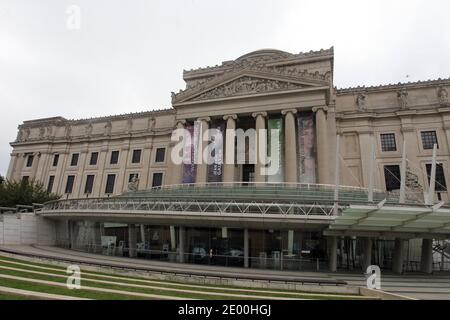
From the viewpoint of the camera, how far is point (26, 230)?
35.6 metres

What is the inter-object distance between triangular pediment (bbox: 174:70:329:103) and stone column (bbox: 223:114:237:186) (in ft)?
12.4

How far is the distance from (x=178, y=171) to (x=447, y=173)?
1523 inches

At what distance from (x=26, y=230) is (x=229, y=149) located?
27136 millimetres

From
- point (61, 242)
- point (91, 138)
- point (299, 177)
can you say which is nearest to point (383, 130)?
point (299, 177)

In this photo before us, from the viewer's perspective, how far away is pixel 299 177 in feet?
143

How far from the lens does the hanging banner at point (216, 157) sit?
47188 millimetres

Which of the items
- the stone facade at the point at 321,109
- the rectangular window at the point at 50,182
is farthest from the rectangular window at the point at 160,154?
the rectangular window at the point at 50,182

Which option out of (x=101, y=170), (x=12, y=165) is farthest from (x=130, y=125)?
(x=12, y=165)

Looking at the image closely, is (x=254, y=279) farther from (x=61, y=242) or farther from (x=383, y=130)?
(x=383, y=130)

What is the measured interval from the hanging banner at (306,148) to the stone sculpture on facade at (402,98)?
50.8 feet

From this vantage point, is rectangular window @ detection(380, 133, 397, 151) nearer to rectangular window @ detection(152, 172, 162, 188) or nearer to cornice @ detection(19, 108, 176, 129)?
rectangular window @ detection(152, 172, 162, 188)

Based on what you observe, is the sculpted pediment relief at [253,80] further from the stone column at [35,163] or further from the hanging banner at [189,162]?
the stone column at [35,163]
